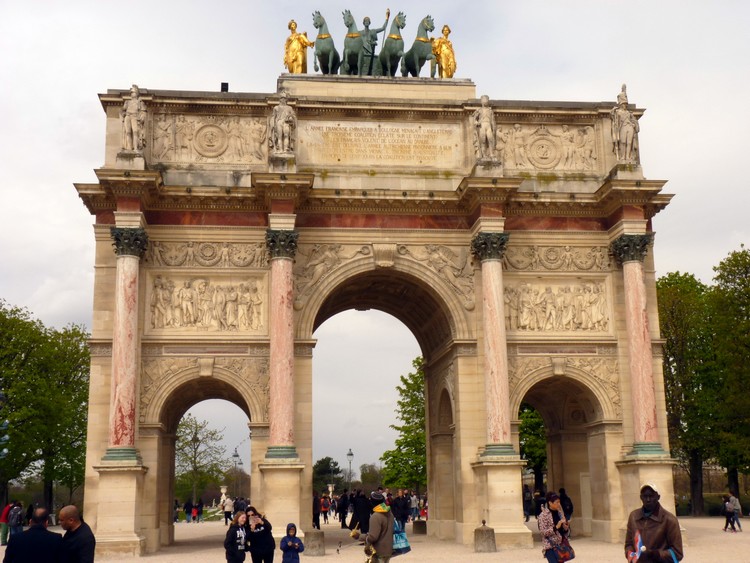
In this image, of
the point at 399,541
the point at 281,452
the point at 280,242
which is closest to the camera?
the point at 399,541

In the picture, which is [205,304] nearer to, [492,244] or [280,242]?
[280,242]

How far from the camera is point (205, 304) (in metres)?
28.6

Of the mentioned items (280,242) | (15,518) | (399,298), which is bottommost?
(15,518)

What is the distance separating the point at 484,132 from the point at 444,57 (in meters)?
4.06

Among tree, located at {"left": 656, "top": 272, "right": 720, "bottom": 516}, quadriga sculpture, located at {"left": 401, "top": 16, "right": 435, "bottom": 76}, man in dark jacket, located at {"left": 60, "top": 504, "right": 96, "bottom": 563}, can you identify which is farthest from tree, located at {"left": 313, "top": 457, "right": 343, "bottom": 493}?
man in dark jacket, located at {"left": 60, "top": 504, "right": 96, "bottom": 563}

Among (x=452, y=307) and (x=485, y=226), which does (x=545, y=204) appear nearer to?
(x=485, y=226)

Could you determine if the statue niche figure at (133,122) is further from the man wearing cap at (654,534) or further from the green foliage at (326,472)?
the green foliage at (326,472)

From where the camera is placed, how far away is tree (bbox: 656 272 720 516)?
4491 cm

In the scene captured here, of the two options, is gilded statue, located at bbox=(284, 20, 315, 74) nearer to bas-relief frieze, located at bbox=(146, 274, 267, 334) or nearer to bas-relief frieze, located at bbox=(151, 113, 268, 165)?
bas-relief frieze, located at bbox=(151, 113, 268, 165)

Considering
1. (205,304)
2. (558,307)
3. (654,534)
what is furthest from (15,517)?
(654,534)

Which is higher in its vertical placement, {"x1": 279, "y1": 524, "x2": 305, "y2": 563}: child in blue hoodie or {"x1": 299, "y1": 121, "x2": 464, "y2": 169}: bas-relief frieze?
{"x1": 299, "y1": 121, "x2": 464, "y2": 169}: bas-relief frieze

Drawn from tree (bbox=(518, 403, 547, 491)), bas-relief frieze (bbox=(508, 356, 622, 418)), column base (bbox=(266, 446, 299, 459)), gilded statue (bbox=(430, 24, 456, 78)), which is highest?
gilded statue (bbox=(430, 24, 456, 78))

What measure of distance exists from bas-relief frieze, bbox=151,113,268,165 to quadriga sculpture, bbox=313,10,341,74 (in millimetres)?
3301

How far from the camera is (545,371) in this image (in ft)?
95.7
